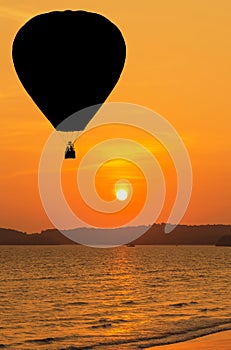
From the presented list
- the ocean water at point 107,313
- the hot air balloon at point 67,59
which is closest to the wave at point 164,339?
the ocean water at point 107,313

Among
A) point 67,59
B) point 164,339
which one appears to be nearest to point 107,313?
point 164,339

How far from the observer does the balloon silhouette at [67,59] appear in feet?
86.3

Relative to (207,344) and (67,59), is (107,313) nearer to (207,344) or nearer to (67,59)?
(207,344)

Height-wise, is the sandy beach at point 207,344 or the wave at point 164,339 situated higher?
the wave at point 164,339

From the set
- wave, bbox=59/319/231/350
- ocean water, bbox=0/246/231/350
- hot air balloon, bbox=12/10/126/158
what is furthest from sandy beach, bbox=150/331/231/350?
hot air balloon, bbox=12/10/126/158

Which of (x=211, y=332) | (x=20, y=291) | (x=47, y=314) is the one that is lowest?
(x=211, y=332)

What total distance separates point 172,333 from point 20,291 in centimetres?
4299

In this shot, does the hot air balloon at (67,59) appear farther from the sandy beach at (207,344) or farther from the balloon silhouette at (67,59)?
the sandy beach at (207,344)

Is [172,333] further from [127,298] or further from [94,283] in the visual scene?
[94,283]

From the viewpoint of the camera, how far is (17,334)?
A: 42.9 meters

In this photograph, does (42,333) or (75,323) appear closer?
(42,333)

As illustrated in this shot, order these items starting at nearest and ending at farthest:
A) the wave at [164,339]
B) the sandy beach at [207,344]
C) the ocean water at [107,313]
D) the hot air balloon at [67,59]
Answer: the hot air balloon at [67,59]
the sandy beach at [207,344]
the wave at [164,339]
the ocean water at [107,313]

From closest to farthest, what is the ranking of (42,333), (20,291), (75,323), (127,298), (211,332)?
(211,332) → (42,333) → (75,323) → (127,298) → (20,291)

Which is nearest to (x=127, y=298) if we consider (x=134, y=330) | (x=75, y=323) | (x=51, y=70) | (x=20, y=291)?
(x=20, y=291)
